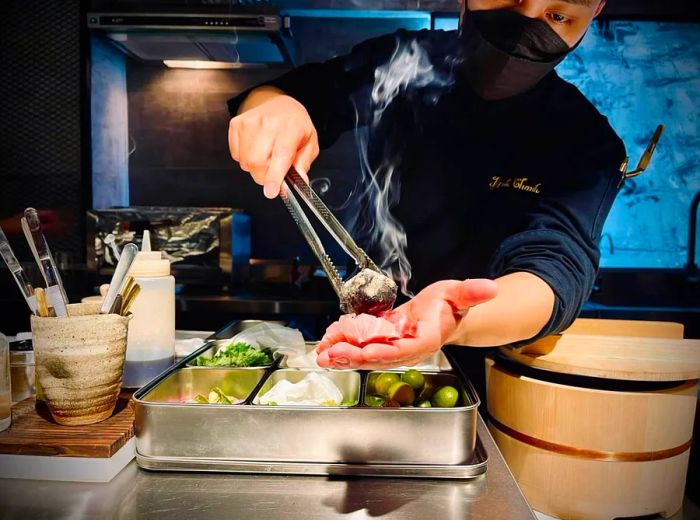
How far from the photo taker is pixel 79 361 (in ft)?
3.40

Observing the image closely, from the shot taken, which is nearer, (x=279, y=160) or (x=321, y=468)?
(x=321, y=468)


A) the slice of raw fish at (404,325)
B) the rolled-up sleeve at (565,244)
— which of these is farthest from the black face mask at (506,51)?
the slice of raw fish at (404,325)

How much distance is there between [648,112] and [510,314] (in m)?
3.14

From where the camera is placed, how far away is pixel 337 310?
10.5ft

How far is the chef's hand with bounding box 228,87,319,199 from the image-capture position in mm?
1433

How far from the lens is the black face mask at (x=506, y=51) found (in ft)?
6.61

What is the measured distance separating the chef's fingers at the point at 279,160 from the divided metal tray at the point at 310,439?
57 cm

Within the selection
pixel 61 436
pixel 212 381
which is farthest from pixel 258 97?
pixel 61 436

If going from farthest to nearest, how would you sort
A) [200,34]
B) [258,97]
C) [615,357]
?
[200,34] < [258,97] < [615,357]

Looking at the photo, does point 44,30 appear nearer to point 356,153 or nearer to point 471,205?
point 356,153

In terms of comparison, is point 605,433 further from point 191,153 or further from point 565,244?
point 191,153

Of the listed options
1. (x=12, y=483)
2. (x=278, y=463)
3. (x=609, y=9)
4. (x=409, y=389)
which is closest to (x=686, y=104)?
(x=609, y=9)

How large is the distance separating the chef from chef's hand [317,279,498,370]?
0.43 meters

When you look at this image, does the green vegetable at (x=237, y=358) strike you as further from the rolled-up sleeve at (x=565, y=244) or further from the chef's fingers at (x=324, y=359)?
the rolled-up sleeve at (x=565, y=244)
